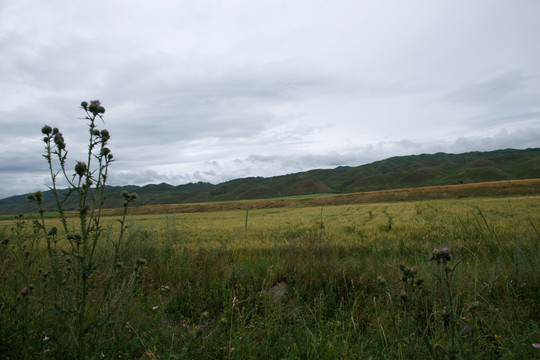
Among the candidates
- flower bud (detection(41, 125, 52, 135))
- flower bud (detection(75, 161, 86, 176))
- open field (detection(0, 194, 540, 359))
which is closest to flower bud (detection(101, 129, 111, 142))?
flower bud (detection(75, 161, 86, 176))

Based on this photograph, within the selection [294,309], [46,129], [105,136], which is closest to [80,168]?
[105,136]

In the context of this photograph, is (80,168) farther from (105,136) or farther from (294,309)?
(294,309)

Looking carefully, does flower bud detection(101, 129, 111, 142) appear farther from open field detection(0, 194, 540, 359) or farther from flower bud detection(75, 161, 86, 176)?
open field detection(0, 194, 540, 359)

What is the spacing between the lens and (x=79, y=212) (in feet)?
6.46

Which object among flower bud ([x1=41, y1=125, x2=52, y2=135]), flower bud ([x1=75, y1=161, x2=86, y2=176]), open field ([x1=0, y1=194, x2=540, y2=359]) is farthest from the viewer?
open field ([x1=0, y1=194, x2=540, y2=359])

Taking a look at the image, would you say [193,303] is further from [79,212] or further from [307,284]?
[79,212]

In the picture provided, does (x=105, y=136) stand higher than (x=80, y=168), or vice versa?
(x=105, y=136)

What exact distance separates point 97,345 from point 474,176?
214561mm

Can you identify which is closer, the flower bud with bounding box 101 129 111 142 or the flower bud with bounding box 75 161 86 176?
the flower bud with bounding box 75 161 86 176

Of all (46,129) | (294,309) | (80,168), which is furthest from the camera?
(294,309)

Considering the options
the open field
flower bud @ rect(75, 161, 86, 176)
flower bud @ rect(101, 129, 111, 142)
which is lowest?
the open field

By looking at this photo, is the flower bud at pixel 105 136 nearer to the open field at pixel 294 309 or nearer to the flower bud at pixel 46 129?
the flower bud at pixel 46 129

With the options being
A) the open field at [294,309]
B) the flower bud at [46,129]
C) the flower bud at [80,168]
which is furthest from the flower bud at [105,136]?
the open field at [294,309]

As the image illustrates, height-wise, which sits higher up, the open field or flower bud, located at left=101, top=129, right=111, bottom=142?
flower bud, located at left=101, top=129, right=111, bottom=142
